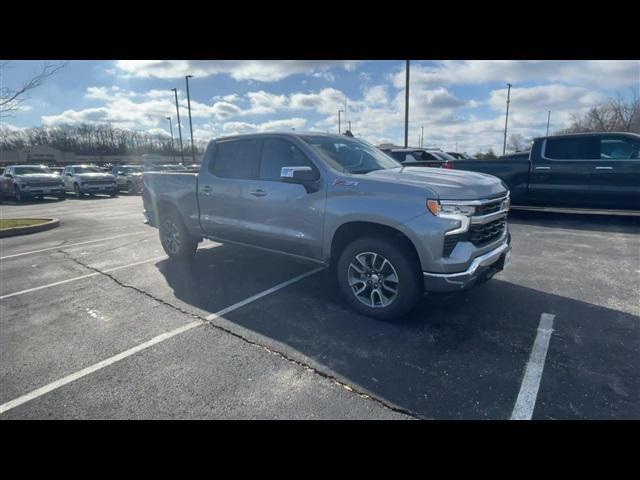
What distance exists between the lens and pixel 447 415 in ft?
7.38

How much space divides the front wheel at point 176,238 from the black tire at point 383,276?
304 centimetres

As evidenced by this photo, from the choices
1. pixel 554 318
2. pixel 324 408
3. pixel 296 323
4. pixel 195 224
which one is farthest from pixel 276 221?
pixel 554 318

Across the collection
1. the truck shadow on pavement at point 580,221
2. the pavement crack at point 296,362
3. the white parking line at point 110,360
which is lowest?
the white parking line at point 110,360

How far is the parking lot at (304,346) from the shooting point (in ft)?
7.83

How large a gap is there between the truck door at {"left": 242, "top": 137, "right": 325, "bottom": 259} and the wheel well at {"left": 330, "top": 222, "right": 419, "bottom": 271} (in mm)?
194

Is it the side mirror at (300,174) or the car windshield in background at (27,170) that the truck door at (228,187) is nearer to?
the side mirror at (300,174)

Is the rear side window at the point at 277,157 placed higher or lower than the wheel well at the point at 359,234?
higher

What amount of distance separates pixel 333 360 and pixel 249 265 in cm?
302

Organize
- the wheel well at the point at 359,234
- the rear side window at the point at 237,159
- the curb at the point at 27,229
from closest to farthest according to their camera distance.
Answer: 1. the wheel well at the point at 359,234
2. the rear side window at the point at 237,159
3. the curb at the point at 27,229

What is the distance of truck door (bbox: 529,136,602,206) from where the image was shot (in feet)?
25.1

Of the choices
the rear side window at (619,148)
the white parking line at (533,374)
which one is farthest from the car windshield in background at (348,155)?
the rear side window at (619,148)

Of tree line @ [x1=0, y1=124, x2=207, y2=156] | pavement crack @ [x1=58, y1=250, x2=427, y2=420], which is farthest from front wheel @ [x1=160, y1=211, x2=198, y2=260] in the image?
tree line @ [x1=0, y1=124, x2=207, y2=156]

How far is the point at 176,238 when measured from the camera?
584 cm

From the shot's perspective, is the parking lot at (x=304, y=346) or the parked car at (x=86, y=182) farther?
the parked car at (x=86, y=182)
